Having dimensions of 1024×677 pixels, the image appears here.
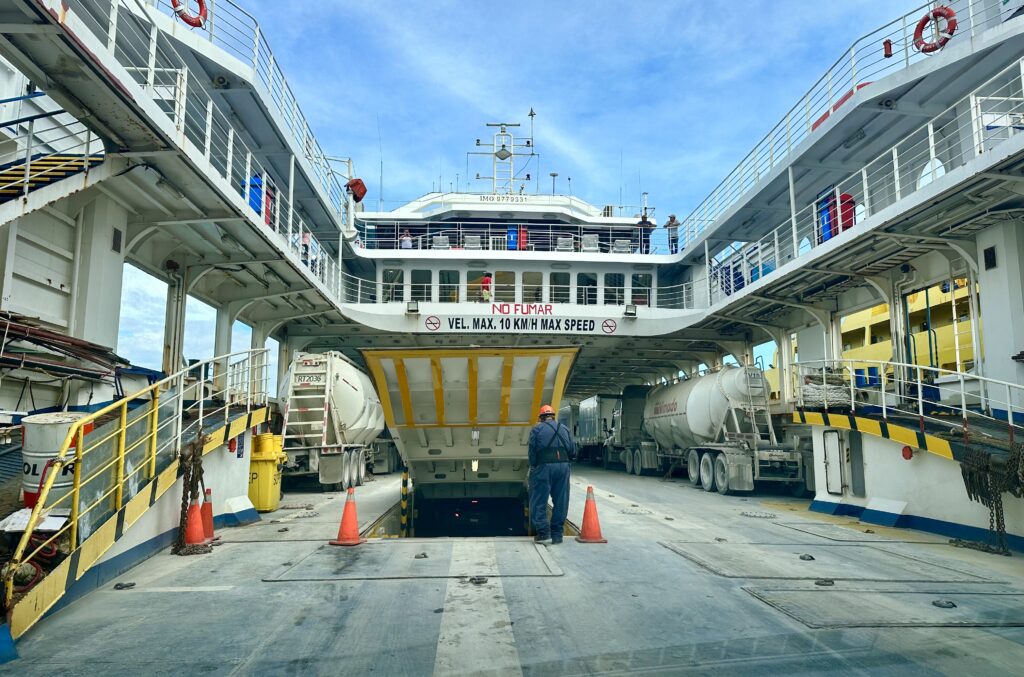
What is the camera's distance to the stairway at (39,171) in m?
6.82

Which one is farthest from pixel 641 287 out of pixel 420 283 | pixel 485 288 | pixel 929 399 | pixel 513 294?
pixel 929 399

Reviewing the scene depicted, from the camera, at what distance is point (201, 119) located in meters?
13.7

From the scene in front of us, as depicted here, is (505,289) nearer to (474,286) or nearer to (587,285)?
(474,286)

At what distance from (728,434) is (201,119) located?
46.6ft

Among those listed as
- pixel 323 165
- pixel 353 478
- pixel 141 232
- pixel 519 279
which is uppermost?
pixel 323 165

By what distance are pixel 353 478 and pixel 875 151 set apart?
1478 centimetres

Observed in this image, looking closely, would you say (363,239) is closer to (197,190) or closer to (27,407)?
(197,190)

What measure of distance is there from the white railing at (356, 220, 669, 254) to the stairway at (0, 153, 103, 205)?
16.5m

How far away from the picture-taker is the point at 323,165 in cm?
1970

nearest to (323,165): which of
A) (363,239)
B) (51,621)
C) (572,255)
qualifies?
(363,239)

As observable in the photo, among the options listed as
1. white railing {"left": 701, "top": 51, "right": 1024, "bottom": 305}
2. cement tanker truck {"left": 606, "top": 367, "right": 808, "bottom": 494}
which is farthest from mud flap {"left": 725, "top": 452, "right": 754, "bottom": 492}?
white railing {"left": 701, "top": 51, "right": 1024, "bottom": 305}

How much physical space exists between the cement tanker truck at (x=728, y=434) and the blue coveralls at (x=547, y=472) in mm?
8366

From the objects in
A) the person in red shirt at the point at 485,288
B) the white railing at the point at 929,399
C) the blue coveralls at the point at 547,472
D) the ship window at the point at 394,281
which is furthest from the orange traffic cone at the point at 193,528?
the ship window at the point at 394,281

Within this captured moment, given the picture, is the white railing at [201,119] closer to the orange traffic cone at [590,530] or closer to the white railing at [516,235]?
the white railing at [516,235]
